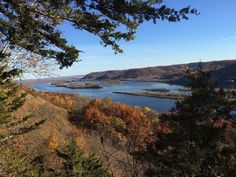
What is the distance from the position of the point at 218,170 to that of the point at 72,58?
6.44m

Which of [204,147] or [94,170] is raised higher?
[204,147]

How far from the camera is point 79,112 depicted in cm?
9906

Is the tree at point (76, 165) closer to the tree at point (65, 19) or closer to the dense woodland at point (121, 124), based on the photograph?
the dense woodland at point (121, 124)

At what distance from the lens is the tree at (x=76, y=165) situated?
20406 mm

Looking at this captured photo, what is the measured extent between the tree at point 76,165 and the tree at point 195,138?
4.07 m

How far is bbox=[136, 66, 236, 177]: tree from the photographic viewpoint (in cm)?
1571

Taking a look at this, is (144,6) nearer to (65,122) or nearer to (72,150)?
(72,150)

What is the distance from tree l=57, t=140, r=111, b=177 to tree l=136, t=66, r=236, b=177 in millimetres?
4068

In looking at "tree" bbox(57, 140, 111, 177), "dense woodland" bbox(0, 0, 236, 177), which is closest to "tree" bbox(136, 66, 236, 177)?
"dense woodland" bbox(0, 0, 236, 177)

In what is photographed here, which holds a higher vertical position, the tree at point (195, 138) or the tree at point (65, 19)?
the tree at point (65, 19)

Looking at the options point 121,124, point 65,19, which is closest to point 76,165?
point 121,124

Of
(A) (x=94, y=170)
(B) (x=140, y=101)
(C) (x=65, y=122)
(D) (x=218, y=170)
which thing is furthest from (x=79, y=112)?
(D) (x=218, y=170)

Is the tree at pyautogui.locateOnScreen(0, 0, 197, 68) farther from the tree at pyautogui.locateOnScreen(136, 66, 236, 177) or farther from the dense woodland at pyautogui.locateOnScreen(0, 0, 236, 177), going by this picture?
the tree at pyautogui.locateOnScreen(136, 66, 236, 177)

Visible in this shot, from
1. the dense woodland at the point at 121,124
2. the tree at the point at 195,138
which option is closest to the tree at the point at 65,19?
the dense woodland at the point at 121,124
